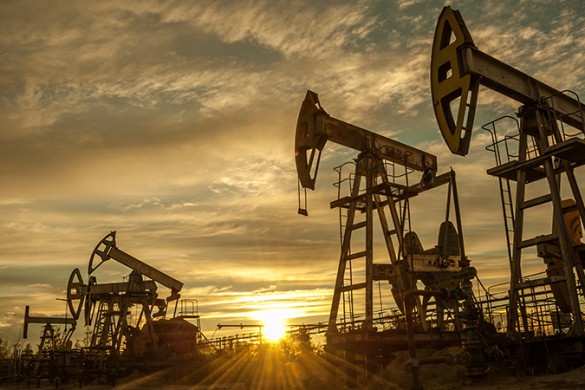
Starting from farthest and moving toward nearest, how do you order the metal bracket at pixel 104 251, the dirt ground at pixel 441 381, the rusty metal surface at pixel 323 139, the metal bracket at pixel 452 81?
the metal bracket at pixel 104 251 → the rusty metal surface at pixel 323 139 → the metal bracket at pixel 452 81 → the dirt ground at pixel 441 381

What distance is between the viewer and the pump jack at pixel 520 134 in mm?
9625

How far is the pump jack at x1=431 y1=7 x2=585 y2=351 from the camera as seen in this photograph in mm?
9625

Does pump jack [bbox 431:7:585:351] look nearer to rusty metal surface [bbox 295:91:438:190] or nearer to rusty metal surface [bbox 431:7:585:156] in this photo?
rusty metal surface [bbox 431:7:585:156]

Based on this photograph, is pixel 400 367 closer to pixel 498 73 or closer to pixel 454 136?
pixel 454 136

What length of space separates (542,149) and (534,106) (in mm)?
989

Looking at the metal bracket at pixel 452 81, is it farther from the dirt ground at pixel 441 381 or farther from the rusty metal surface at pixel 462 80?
the dirt ground at pixel 441 381

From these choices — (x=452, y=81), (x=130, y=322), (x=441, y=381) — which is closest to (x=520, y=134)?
(x=452, y=81)

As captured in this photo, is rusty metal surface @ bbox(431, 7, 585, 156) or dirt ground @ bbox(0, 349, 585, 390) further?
rusty metal surface @ bbox(431, 7, 585, 156)

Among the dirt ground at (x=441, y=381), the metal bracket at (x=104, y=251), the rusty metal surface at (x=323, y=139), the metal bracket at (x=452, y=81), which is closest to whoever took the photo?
the dirt ground at (x=441, y=381)

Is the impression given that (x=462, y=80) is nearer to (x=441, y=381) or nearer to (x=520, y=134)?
(x=520, y=134)

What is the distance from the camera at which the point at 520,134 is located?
Answer: 10945 mm

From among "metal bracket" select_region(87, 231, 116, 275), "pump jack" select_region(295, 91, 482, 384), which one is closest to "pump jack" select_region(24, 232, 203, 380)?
"metal bracket" select_region(87, 231, 116, 275)

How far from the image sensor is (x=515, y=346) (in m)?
9.42

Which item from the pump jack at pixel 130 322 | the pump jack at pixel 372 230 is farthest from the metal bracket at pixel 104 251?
the pump jack at pixel 372 230
